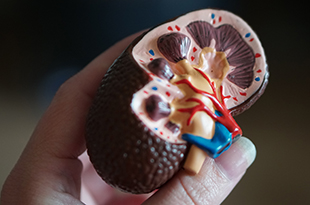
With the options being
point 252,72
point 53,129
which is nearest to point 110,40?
point 53,129

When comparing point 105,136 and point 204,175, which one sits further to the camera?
point 204,175

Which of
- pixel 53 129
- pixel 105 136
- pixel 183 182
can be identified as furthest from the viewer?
pixel 53 129

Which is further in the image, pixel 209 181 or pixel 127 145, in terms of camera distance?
pixel 209 181

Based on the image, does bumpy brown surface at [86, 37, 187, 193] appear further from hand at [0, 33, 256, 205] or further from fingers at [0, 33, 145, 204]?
fingers at [0, 33, 145, 204]

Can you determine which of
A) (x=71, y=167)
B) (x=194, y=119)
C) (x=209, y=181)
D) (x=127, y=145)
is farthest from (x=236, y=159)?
(x=71, y=167)

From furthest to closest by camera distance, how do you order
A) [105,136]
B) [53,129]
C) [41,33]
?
1. [41,33]
2. [53,129]
3. [105,136]

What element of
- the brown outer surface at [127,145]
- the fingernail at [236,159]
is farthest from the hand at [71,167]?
the brown outer surface at [127,145]

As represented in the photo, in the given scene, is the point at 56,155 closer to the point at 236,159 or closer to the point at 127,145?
the point at 127,145

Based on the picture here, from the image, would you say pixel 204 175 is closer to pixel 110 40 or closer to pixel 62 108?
pixel 62 108
